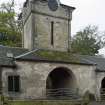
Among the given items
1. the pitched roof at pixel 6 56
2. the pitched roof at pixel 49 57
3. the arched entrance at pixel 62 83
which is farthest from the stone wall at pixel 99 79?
the pitched roof at pixel 6 56

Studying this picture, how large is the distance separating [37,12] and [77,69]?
6698 millimetres

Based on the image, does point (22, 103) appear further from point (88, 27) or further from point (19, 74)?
point (88, 27)

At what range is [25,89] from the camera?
18.7 m

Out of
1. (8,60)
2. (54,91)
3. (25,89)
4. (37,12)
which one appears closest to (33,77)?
(25,89)

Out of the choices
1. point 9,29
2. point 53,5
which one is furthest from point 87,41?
point 53,5

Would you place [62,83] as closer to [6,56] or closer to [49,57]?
[49,57]

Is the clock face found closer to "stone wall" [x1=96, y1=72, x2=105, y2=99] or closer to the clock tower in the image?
the clock tower

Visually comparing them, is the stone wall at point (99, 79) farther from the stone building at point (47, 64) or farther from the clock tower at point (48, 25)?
the clock tower at point (48, 25)

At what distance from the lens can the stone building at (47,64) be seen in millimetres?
18703

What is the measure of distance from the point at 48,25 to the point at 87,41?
2592cm

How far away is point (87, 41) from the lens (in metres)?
48.5

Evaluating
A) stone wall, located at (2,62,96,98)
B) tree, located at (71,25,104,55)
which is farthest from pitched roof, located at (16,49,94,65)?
tree, located at (71,25,104,55)

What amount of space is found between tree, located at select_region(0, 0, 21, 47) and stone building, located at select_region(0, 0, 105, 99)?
12244 mm

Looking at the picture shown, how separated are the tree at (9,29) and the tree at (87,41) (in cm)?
1210
